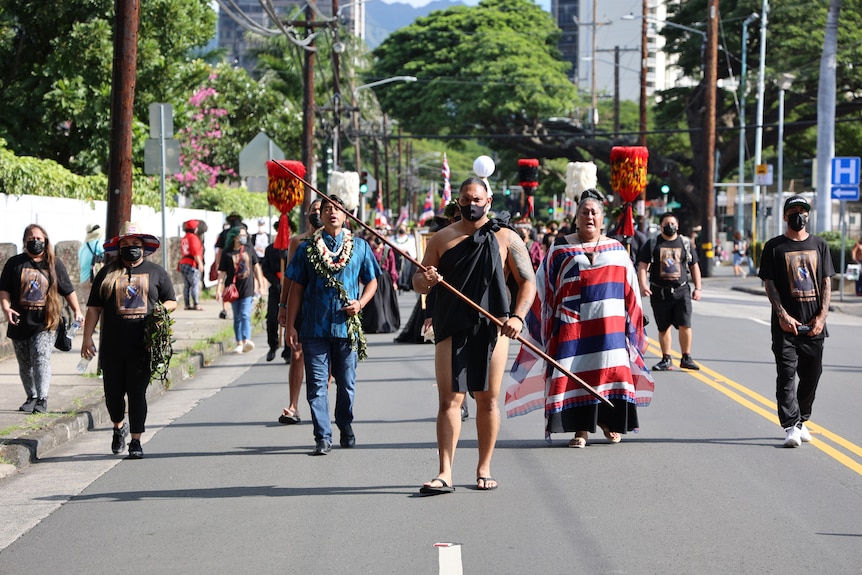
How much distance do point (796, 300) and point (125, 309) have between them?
15.7 ft

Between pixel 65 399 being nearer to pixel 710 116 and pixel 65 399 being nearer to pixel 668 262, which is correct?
pixel 668 262

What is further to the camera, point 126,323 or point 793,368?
point 793,368

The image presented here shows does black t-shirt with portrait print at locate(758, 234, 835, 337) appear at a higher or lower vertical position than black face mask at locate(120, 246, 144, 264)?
lower

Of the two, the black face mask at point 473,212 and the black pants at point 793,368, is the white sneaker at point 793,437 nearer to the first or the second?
the black pants at point 793,368

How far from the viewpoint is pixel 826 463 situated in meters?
8.52

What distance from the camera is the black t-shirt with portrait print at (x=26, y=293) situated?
10672 millimetres

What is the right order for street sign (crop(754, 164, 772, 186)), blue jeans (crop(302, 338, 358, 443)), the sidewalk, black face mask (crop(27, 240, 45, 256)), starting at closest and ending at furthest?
blue jeans (crop(302, 338, 358, 443)) < the sidewalk < black face mask (crop(27, 240, 45, 256)) < street sign (crop(754, 164, 772, 186))

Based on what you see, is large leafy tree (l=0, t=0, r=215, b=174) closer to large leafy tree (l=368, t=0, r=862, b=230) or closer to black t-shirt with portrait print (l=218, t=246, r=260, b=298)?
black t-shirt with portrait print (l=218, t=246, r=260, b=298)

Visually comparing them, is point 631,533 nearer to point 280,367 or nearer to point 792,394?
point 792,394

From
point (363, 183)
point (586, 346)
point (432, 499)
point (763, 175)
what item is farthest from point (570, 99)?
point (432, 499)

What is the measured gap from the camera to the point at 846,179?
27672 millimetres

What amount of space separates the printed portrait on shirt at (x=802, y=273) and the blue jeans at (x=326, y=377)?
126 inches

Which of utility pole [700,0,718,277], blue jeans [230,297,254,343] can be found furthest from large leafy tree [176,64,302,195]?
blue jeans [230,297,254,343]

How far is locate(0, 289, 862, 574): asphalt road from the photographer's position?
617 cm
